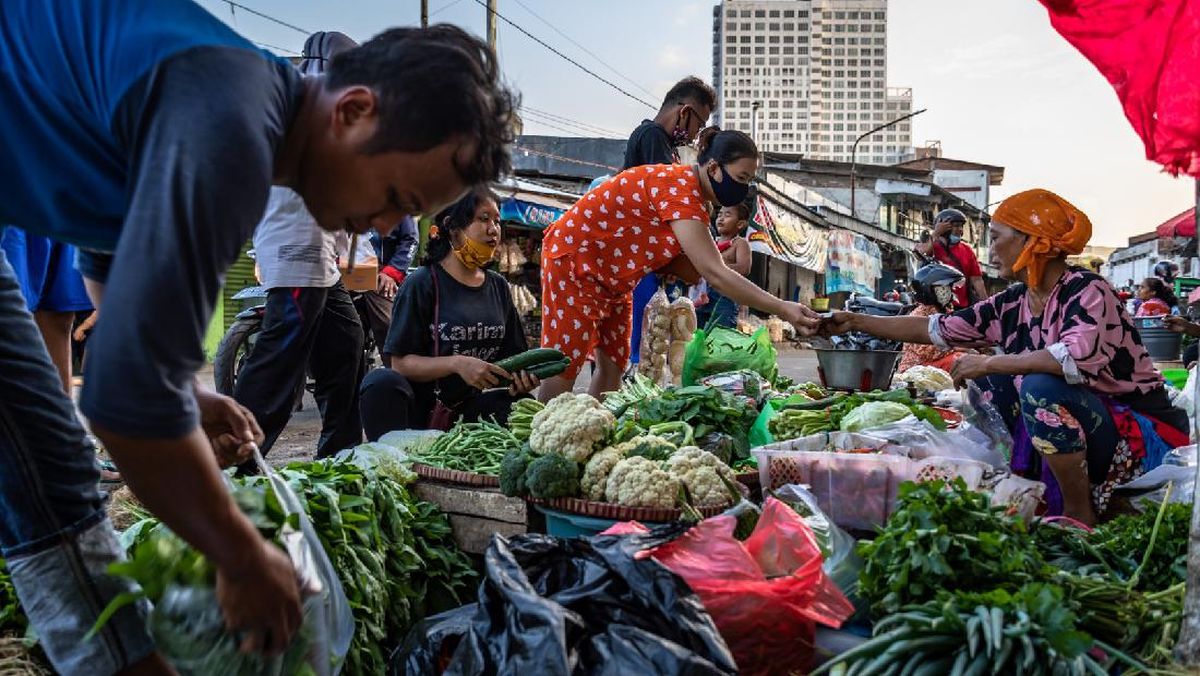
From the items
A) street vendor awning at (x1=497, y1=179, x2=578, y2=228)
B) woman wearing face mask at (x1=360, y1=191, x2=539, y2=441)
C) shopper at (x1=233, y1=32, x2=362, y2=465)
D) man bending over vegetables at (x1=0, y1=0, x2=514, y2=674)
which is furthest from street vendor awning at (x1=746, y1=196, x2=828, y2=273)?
man bending over vegetables at (x1=0, y1=0, x2=514, y2=674)

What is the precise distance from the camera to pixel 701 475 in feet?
9.48

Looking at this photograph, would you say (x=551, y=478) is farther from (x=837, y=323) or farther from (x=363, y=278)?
(x=363, y=278)

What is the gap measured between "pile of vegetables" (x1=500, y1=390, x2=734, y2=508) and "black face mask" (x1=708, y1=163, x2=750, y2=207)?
63.5 inches

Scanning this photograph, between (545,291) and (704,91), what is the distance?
223 centimetres

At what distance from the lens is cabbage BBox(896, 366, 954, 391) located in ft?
18.9

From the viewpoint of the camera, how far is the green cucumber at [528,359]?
4.08 m

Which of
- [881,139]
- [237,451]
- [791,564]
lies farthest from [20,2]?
[881,139]

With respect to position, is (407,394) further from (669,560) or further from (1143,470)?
(1143,470)

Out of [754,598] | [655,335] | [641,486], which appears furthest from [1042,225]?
[655,335]

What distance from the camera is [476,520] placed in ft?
10.1

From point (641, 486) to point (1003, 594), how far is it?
1.18 metres

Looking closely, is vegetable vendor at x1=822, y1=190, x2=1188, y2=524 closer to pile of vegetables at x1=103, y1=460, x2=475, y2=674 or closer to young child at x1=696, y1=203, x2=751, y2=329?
pile of vegetables at x1=103, y1=460, x2=475, y2=674

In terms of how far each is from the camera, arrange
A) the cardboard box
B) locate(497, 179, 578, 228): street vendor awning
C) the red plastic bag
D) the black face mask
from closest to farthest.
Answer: the red plastic bag → the black face mask → the cardboard box → locate(497, 179, 578, 228): street vendor awning

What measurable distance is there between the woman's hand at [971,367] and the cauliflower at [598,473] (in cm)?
160
